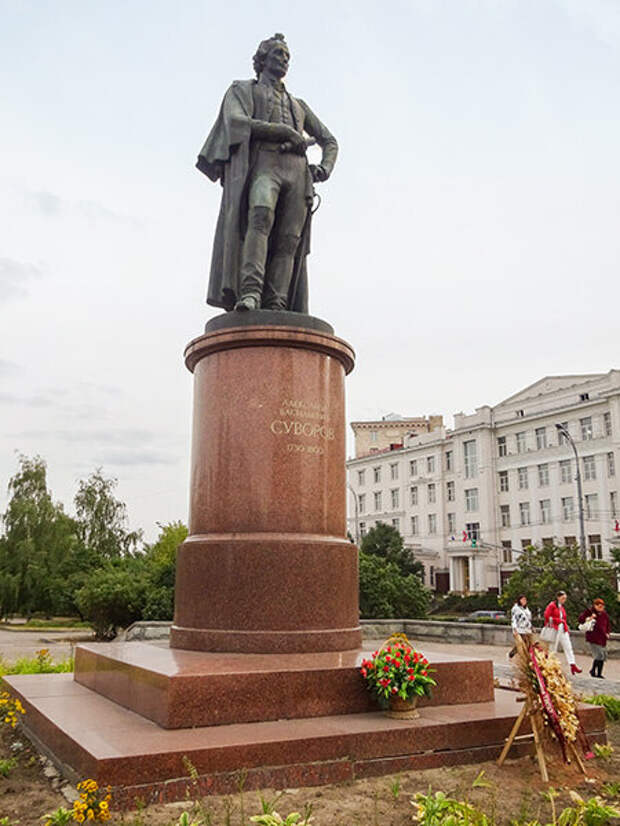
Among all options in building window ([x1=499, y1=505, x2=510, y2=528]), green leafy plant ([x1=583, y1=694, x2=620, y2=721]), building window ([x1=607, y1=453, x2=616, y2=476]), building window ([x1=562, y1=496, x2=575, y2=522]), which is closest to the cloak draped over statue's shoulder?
green leafy plant ([x1=583, y1=694, x2=620, y2=721])

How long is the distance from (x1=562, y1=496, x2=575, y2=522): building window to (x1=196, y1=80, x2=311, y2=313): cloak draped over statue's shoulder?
53.4 metres

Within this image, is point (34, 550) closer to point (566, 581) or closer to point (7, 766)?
point (566, 581)

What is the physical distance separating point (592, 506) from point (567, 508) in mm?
2583

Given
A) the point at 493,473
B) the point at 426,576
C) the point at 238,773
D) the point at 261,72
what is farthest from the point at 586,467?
the point at 238,773

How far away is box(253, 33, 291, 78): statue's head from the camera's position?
9312mm

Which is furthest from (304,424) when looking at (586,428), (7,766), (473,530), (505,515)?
(473,530)

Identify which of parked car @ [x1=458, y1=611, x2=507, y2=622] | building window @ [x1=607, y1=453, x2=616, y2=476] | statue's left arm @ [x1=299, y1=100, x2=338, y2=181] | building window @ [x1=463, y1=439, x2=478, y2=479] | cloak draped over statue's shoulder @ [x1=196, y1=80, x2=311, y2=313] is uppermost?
building window @ [x1=463, y1=439, x2=478, y2=479]

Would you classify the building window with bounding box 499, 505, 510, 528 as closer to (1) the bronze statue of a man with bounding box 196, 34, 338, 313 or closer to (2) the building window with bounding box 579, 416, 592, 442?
(2) the building window with bounding box 579, 416, 592, 442

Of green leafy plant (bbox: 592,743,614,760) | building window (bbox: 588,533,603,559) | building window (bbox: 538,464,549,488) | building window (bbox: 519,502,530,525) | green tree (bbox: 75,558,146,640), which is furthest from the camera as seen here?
building window (bbox: 519,502,530,525)

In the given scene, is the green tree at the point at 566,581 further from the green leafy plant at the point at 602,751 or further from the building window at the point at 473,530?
the building window at the point at 473,530

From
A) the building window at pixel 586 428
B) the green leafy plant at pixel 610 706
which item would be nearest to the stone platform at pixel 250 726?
the green leafy plant at pixel 610 706

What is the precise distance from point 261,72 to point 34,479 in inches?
1487

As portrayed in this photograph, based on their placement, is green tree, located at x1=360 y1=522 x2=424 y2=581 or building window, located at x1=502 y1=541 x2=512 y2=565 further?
building window, located at x1=502 y1=541 x2=512 y2=565

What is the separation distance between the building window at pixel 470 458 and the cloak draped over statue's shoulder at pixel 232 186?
196ft
